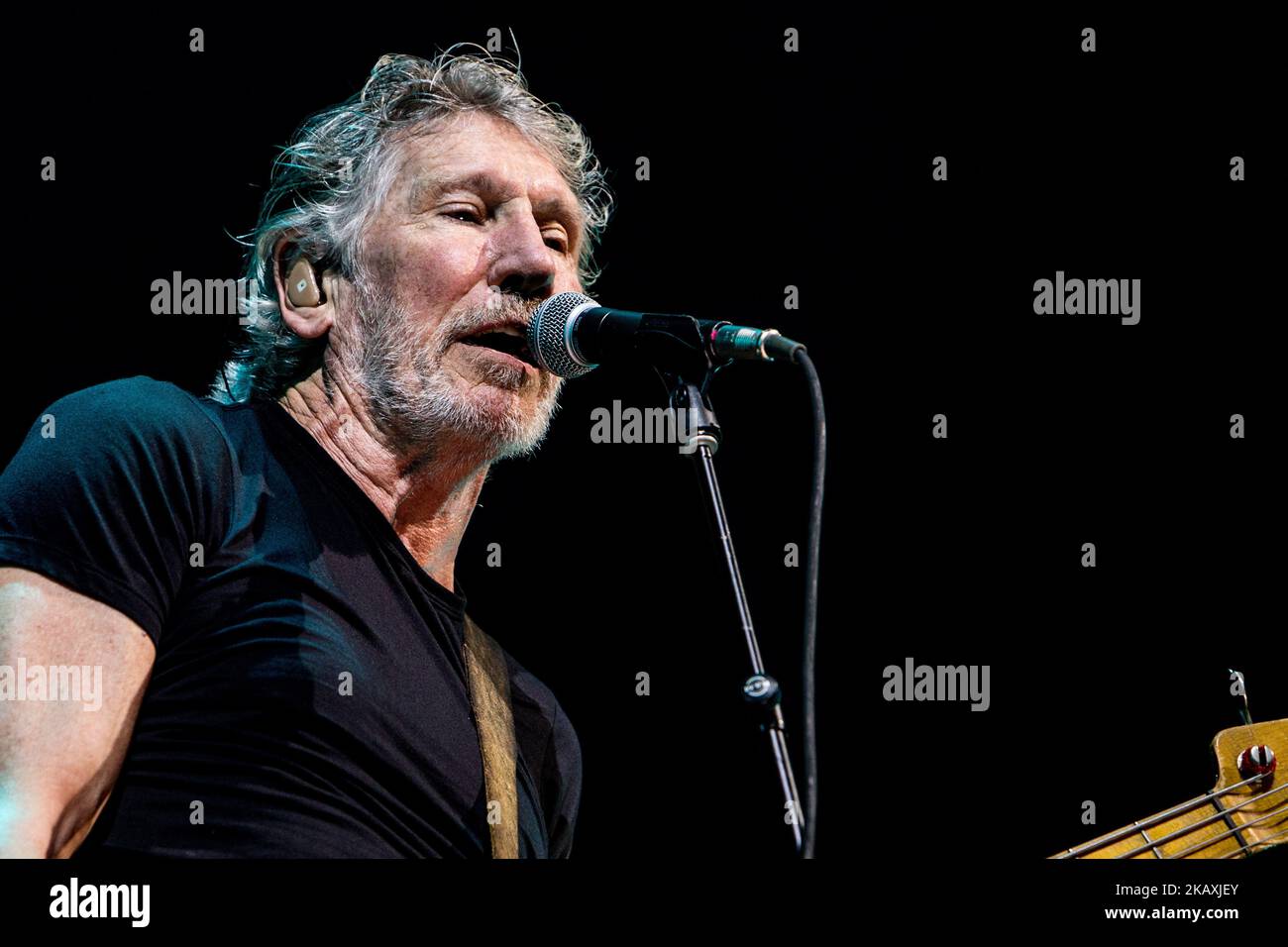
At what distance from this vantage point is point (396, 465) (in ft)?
8.27

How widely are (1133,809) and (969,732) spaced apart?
0.40m

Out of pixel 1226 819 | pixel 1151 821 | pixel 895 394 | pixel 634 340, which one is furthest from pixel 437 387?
pixel 1226 819

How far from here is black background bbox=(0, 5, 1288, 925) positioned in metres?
2.99

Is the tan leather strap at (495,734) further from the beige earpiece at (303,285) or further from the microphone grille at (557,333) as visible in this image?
the beige earpiece at (303,285)

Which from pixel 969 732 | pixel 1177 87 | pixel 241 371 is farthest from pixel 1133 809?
pixel 241 371

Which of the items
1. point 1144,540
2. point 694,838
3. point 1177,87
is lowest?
point 694,838

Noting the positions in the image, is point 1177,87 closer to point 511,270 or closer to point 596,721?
point 511,270

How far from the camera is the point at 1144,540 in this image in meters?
3.10

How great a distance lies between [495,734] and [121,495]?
82 centimetres

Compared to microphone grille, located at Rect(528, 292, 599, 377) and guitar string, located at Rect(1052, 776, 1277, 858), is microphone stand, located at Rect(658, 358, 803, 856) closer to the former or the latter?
microphone grille, located at Rect(528, 292, 599, 377)

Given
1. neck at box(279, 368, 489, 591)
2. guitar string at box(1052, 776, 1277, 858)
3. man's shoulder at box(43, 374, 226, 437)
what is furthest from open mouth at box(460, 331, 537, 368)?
guitar string at box(1052, 776, 1277, 858)

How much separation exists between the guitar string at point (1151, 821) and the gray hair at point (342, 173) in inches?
66.9

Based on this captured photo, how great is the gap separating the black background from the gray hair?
0.55 feet

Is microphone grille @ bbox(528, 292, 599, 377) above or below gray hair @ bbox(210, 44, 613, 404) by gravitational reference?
Answer: below
